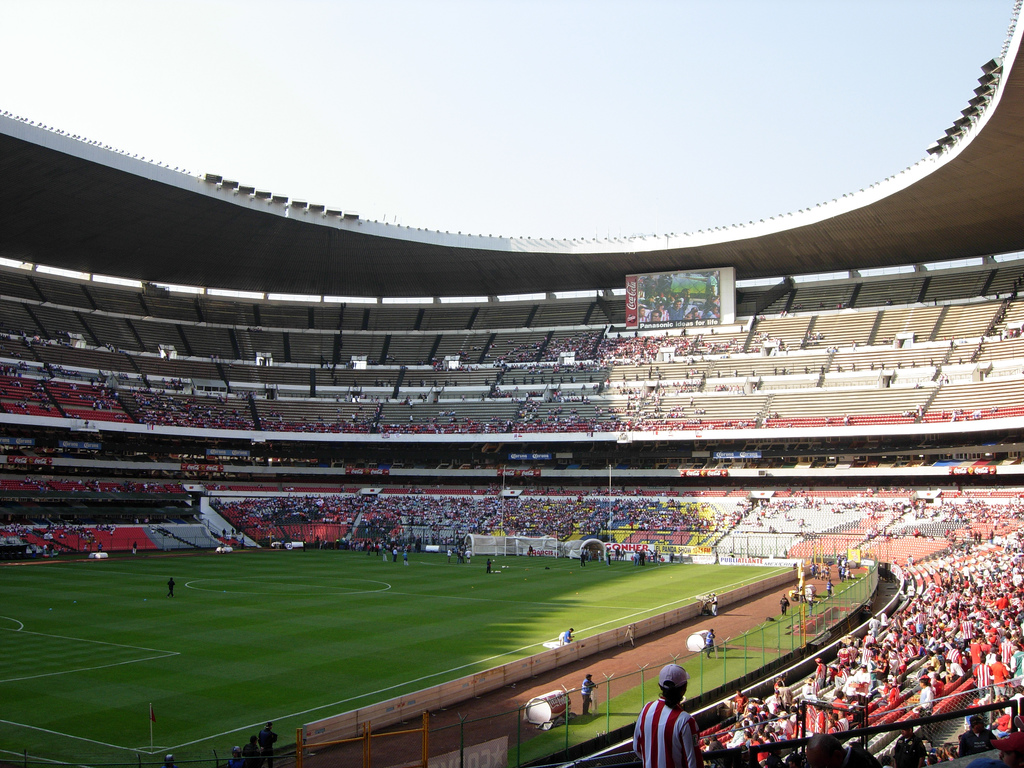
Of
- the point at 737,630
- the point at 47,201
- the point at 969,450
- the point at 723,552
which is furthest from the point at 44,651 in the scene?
the point at 969,450

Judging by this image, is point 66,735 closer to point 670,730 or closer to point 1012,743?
point 670,730

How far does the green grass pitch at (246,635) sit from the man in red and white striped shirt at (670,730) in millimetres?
13194

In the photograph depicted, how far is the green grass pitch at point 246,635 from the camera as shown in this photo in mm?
18016

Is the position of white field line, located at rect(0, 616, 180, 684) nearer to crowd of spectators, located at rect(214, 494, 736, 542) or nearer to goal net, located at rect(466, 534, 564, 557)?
goal net, located at rect(466, 534, 564, 557)

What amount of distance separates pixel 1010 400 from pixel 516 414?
1464 inches

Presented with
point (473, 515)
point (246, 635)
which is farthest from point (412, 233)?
point (246, 635)

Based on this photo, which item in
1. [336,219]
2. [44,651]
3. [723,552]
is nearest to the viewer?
[44,651]

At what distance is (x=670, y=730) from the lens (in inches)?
215

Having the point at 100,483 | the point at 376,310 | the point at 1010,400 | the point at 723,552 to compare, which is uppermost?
the point at 376,310

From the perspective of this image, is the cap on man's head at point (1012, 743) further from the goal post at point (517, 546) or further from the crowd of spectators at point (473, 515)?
the crowd of spectators at point (473, 515)

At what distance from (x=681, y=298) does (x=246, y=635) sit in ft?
172

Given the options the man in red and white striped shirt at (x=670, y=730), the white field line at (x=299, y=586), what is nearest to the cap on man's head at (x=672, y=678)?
the man in red and white striped shirt at (x=670, y=730)

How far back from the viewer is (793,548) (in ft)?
173

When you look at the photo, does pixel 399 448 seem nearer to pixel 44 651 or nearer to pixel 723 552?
pixel 723 552
